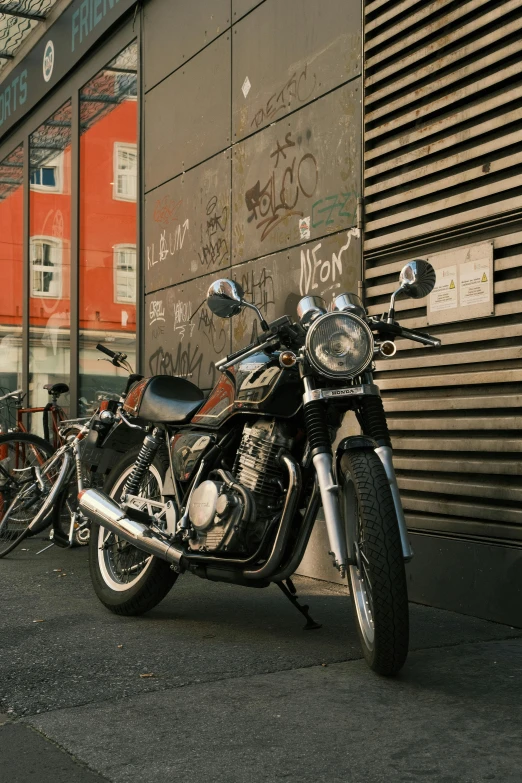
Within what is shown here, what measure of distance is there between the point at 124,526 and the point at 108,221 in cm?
564

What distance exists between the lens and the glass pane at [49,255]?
36.2 feet

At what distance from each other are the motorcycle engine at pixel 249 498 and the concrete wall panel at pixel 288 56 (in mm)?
2755

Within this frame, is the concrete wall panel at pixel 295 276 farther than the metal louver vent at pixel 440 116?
Yes

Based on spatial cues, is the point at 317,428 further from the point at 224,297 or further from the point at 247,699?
the point at 247,699

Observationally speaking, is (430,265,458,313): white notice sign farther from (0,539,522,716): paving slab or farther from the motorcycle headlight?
(0,539,522,716): paving slab

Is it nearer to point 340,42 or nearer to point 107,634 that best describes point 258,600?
point 107,634

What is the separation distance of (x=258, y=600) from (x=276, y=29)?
385 cm

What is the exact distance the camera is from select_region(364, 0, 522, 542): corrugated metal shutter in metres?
4.70

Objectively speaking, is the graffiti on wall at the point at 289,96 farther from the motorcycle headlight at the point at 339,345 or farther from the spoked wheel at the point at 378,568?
the spoked wheel at the point at 378,568

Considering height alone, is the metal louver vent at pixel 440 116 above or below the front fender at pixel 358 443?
above

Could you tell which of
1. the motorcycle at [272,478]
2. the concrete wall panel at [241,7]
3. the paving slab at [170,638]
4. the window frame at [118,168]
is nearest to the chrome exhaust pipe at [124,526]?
the motorcycle at [272,478]

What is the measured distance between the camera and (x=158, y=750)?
2.91m

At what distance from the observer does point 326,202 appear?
619cm

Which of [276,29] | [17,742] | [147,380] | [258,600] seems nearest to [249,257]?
[276,29]
